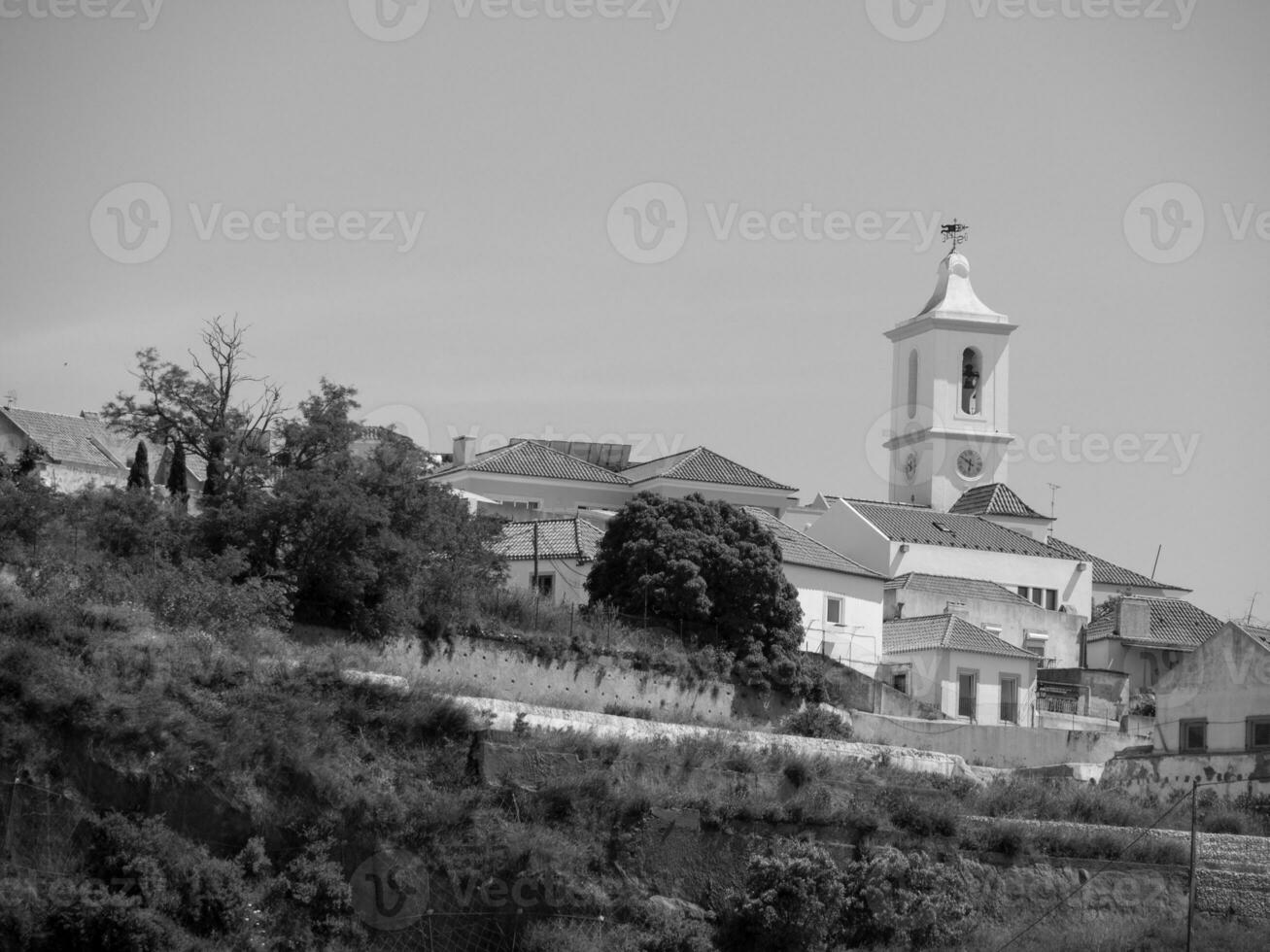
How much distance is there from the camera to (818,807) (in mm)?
35312

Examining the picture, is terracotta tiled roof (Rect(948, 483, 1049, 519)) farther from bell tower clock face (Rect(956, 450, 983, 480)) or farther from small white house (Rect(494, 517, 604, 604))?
small white house (Rect(494, 517, 604, 604))

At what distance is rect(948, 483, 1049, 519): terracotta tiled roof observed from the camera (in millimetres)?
71050

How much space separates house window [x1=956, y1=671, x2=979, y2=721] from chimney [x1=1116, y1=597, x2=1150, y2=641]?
10.3 m

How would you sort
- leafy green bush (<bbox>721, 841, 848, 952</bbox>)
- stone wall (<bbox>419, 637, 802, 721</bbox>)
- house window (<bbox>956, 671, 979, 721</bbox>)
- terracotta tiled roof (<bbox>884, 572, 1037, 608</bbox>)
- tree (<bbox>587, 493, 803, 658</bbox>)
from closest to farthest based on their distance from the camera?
leafy green bush (<bbox>721, 841, 848, 952</bbox>) → stone wall (<bbox>419, 637, 802, 721</bbox>) → tree (<bbox>587, 493, 803, 658</bbox>) → house window (<bbox>956, 671, 979, 721</bbox>) → terracotta tiled roof (<bbox>884, 572, 1037, 608</bbox>)

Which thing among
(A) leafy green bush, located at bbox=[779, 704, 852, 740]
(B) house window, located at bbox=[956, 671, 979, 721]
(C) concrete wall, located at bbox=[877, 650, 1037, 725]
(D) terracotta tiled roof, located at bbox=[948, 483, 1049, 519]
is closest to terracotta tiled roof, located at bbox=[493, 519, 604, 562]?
(A) leafy green bush, located at bbox=[779, 704, 852, 740]

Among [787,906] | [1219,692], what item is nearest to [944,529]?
[1219,692]

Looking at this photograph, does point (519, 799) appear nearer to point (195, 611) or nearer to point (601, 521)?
point (195, 611)

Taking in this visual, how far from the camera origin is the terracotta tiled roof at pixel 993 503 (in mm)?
71050

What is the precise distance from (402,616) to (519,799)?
227 inches

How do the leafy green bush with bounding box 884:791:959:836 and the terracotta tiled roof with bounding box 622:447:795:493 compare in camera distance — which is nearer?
the leafy green bush with bounding box 884:791:959:836

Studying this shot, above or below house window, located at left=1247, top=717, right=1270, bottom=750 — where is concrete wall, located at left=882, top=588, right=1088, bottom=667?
above

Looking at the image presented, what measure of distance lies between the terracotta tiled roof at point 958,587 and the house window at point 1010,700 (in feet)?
20.9

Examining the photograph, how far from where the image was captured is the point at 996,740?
152 feet

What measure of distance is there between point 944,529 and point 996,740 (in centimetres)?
1933
